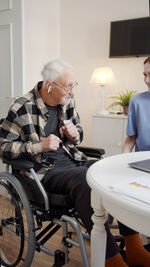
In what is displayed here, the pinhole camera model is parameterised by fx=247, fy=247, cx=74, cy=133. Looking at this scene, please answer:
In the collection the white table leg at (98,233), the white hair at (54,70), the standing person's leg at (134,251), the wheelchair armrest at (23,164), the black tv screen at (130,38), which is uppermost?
the black tv screen at (130,38)

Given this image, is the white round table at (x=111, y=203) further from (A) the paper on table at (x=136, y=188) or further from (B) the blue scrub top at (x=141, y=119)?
(B) the blue scrub top at (x=141, y=119)

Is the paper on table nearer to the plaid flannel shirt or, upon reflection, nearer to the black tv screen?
the plaid flannel shirt

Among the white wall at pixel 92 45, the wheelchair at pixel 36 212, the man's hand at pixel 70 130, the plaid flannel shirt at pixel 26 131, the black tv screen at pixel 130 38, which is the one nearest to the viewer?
the wheelchair at pixel 36 212

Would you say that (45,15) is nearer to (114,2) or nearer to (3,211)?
(114,2)

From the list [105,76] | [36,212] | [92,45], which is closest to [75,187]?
[36,212]

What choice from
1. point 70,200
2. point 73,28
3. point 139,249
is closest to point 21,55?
point 73,28

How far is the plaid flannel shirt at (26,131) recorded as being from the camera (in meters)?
1.23

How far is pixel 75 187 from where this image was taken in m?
1.13

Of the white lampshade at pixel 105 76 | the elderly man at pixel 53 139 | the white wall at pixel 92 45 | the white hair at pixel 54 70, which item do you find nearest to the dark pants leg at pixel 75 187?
the elderly man at pixel 53 139

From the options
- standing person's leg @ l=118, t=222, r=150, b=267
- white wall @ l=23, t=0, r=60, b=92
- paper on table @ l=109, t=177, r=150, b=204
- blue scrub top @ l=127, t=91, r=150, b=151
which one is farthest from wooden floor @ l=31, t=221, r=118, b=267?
white wall @ l=23, t=0, r=60, b=92

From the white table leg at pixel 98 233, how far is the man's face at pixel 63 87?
27.8 inches

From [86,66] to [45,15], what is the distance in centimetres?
71

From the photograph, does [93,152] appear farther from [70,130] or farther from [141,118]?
[141,118]

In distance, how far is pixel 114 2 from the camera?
264 centimetres
